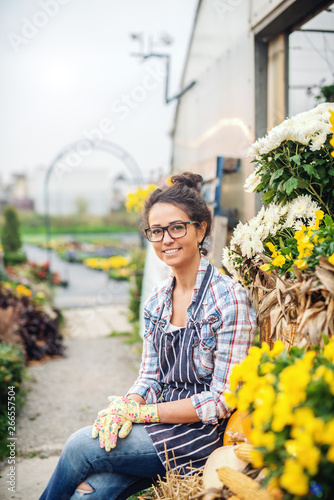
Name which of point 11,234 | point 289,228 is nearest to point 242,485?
point 289,228

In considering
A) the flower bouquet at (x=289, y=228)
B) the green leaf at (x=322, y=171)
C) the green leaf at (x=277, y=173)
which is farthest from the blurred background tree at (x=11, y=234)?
the green leaf at (x=322, y=171)

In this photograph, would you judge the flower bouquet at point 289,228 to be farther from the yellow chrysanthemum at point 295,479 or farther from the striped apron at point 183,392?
the yellow chrysanthemum at point 295,479

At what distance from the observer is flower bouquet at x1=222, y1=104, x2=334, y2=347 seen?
1415 mm

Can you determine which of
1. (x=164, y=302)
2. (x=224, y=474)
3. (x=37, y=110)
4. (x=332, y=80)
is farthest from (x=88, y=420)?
(x=37, y=110)

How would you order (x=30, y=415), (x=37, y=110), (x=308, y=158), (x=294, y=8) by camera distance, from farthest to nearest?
(x=37, y=110), (x=30, y=415), (x=294, y=8), (x=308, y=158)

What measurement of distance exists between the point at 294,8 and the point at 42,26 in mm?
3161

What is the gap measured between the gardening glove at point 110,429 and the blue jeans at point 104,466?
0.12ft

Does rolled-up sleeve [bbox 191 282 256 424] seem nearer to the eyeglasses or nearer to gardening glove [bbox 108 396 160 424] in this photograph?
gardening glove [bbox 108 396 160 424]

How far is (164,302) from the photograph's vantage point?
199 cm

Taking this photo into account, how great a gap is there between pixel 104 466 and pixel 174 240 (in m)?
0.97

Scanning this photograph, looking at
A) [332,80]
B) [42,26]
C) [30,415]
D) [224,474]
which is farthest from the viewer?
[42,26]

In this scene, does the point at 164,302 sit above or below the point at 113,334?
above

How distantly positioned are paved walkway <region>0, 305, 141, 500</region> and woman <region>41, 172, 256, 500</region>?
1.10m

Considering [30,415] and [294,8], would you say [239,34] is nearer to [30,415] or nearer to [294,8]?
[294,8]
